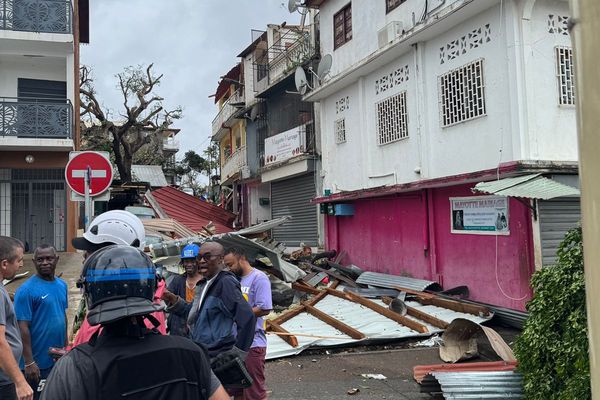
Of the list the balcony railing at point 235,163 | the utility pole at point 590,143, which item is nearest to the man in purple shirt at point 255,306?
the utility pole at point 590,143

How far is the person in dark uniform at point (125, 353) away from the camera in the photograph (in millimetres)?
1576

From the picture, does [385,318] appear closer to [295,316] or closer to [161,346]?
[295,316]

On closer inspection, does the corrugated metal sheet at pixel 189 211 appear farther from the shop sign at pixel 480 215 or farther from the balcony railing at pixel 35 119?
the shop sign at pixel 480 215

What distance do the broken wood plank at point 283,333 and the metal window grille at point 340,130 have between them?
7677 millimetres

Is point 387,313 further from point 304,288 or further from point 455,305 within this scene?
point 304,288

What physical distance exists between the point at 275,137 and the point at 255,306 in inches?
590

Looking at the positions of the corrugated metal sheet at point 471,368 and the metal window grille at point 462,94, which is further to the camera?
the metal window grille at point 462,94

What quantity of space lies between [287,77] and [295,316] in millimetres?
11059

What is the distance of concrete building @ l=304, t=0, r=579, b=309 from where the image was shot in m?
8.83

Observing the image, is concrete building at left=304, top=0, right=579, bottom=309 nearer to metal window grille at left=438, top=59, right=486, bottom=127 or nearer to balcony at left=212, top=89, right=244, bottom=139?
metal window grille at left=438, top=59, right=486, bottom=127

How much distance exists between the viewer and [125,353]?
1621 mm

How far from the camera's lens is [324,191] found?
16.1 metres

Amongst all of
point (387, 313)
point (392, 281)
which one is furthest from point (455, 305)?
point (392, 281)

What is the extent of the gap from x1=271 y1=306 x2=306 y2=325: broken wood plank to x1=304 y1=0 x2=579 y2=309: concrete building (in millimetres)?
3337
